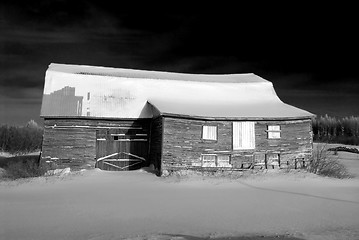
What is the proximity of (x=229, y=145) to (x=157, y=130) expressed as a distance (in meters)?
4.61

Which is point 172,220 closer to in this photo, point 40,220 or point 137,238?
point 137,238

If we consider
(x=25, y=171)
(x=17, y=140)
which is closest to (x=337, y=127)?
(x=17, y=140)

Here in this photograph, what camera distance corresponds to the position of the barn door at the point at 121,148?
68.9ft

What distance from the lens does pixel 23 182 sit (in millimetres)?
15961

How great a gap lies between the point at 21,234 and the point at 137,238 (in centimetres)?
266

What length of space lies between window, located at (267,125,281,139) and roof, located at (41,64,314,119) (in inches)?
30.0

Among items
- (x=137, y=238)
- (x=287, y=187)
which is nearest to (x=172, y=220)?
(x=137, y=238)

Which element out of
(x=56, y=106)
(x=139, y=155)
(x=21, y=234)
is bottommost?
(x=21, y=234)

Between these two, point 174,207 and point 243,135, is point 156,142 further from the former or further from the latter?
point 174,207

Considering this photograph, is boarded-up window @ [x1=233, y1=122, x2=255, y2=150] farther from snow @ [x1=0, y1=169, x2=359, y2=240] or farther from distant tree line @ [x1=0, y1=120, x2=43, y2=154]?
distant tree line @ [x1=0, y1=120, x2=43, y2=154]

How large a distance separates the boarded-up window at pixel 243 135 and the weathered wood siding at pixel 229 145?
0.84 feet

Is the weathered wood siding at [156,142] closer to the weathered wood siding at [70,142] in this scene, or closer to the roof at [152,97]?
the roof at [152,97]

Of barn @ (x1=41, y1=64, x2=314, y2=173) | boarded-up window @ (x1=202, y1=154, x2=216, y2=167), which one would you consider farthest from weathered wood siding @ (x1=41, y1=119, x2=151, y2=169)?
boarded-up window @ (x1=202, y1=154, x2=216, y2=167)

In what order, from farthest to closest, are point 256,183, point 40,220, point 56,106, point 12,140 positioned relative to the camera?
point 12,140
point 56,106
point 256,183
point 40,220
